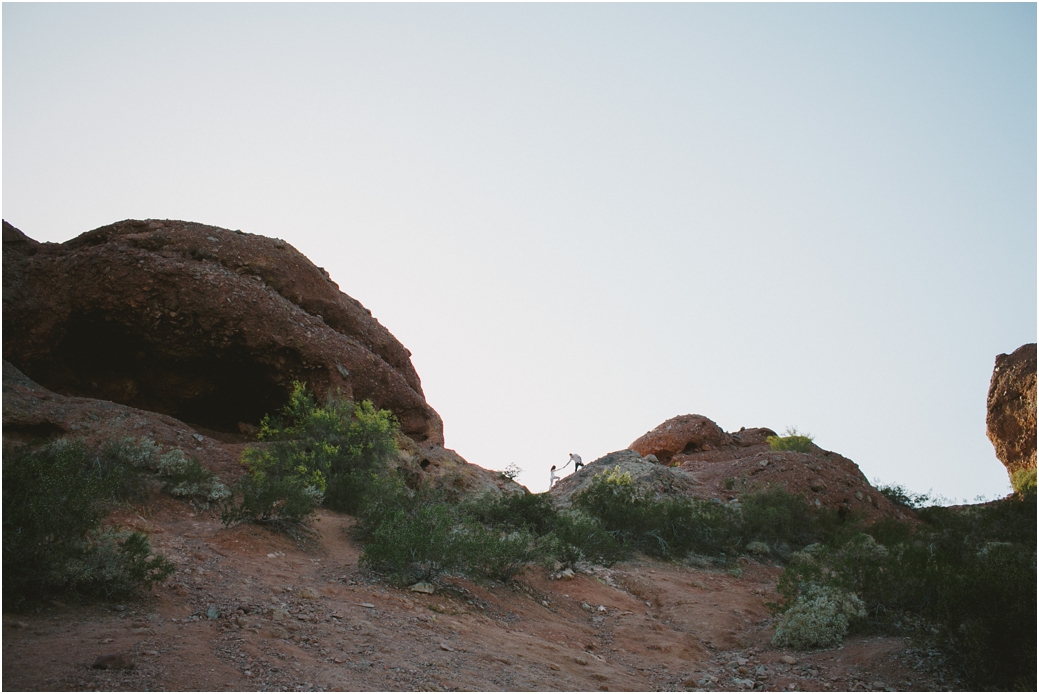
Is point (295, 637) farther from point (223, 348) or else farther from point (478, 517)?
point (223, 348)

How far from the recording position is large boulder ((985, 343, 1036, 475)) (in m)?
18.8

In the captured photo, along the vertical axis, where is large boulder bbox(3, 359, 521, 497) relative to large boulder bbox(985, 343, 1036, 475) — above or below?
below

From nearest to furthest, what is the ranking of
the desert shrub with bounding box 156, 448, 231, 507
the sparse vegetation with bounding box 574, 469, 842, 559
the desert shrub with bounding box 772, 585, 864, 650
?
the desert shrub with bounding box 772, 585, 864, 650 < the desert shrub with bounding box 156, 448, 231, 507 < the sparse vegetation with bounding box 574, 469, 842, 559

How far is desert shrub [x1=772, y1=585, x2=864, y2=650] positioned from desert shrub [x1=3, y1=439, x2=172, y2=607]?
614 centimetres

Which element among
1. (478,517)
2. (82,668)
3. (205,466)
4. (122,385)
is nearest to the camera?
(82,668)

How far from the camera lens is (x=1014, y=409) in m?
19.5

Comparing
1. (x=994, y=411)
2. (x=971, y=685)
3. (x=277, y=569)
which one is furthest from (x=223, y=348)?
(x=994, y=411)

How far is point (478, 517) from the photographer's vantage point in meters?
11.7

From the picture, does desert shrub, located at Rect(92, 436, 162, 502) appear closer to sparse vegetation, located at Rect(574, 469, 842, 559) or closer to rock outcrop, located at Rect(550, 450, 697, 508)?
sparse vegetation, located at Rect(574, 469, 842, 559)

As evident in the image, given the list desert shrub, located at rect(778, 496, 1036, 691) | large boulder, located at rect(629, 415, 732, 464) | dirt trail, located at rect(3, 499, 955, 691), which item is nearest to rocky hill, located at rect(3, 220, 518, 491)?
dirt trail, located at rect(3, 499, 955, 691)

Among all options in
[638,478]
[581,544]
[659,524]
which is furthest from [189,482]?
[638,478]

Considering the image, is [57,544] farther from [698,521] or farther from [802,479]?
[802,479]

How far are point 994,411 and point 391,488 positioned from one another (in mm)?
19451

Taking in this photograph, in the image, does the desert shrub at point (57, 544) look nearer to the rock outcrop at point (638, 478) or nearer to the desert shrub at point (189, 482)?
the desert shrub at point (189, 482)
